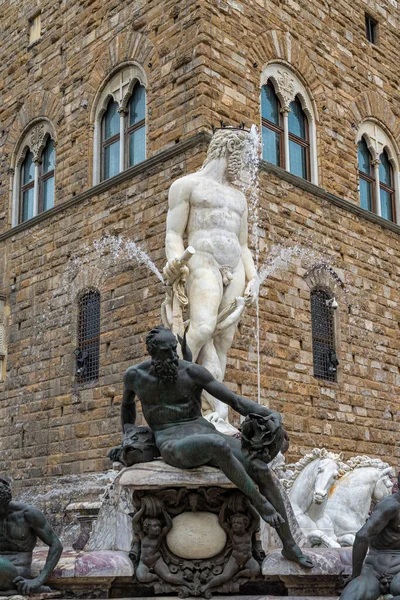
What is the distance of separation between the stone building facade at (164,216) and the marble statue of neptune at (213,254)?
318cm

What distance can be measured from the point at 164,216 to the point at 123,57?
3.24 m

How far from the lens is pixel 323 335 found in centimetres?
1385

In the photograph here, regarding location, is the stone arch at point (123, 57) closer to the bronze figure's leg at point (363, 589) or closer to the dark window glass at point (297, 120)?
the dark window glass at point (297, 120)

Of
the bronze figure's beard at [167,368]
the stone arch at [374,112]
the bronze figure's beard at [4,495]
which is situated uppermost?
the stone arch at [374,112]

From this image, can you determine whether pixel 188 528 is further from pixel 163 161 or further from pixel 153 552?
pixel 163 161

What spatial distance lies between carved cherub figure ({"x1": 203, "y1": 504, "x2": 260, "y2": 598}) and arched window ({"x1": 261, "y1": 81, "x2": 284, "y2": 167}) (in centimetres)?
912

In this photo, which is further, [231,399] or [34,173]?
[34,173]

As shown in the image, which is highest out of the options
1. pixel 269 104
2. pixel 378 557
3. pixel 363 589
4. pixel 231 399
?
pixel 269 104

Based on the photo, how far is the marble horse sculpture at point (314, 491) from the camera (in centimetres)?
733

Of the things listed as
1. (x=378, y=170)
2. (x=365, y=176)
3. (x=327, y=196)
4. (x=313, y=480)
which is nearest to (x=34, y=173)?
(x=327, y=196)

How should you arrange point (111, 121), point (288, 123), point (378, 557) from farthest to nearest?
1. point (111, 121)
2. point (288, 123)
3. point (378, 557)

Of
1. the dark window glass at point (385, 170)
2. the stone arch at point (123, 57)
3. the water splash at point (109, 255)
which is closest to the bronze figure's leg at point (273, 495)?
the water splash at point (109, 255)

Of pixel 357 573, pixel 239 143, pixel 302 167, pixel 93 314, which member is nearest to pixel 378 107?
pixel 302 167

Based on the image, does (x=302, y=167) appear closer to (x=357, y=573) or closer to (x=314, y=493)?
(x=314, y=493)
